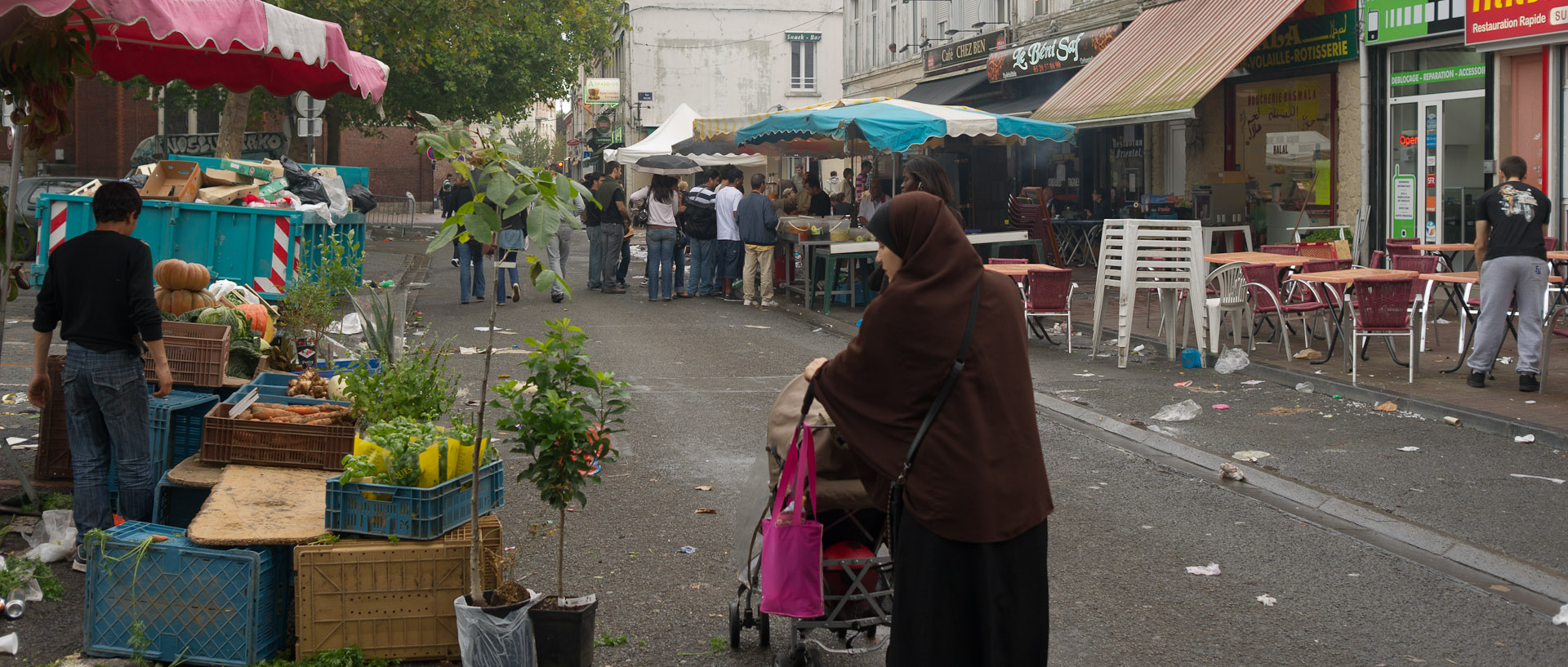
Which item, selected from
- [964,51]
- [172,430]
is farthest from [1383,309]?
[964,51]

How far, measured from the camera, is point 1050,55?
2270 cm

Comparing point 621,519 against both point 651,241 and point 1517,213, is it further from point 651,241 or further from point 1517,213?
point 651,241

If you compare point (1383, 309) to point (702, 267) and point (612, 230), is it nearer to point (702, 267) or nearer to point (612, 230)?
point (702, 267)

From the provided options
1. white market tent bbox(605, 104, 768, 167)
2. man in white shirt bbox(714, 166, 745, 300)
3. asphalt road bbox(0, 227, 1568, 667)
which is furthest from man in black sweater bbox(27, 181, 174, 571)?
white market tent bbox(605, 104, 768, 167)

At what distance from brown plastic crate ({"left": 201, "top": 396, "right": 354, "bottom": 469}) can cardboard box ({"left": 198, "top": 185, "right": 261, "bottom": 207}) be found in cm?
666

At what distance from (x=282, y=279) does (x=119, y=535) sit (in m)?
7.46

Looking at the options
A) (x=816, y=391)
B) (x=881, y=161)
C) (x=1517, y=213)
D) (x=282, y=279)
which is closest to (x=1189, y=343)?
(x=1517, y=213)

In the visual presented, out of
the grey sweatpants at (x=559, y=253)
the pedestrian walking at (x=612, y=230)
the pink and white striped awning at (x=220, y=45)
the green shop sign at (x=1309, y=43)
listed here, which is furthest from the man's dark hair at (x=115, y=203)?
the green shop sign at (x=1309, y=43)

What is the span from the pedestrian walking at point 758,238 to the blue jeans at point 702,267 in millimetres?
995

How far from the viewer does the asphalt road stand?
15.8ft

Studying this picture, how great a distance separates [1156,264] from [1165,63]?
740cm

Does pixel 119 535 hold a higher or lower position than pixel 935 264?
lower

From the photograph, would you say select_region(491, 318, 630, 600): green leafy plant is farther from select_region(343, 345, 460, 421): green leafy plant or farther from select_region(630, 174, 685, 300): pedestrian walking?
select_region(630, 174, 685, 300): pedestrian walking

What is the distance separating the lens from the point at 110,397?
218 inches
